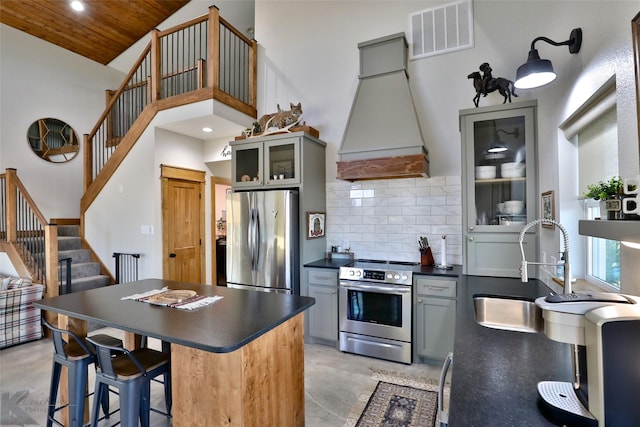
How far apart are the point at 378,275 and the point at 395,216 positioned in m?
A: 0.87

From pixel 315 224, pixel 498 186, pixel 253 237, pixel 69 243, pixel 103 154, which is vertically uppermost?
pixel 103 154

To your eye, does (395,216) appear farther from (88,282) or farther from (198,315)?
(88,282)

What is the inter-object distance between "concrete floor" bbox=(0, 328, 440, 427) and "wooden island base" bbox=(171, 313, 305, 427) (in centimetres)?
63

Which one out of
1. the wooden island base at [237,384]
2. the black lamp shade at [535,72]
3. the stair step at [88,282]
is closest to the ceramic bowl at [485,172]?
the black lamp shade at [535,72]

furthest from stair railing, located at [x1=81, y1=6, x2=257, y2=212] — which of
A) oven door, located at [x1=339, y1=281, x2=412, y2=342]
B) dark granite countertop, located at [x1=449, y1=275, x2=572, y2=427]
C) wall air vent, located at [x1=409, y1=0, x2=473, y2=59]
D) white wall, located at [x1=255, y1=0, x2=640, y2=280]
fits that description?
dark granite countertop, located at [x1=449, y1=275, x2=572, y2=427]

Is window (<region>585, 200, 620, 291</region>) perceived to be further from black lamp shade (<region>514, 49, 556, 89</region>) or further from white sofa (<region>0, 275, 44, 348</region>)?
white sofa (<region>0, 275, 44, 348</region>)

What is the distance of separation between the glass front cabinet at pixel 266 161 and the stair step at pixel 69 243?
300 cm

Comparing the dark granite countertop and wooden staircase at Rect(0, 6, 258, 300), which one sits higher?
wooden staircase at Rect(0, 6, 258, 300)

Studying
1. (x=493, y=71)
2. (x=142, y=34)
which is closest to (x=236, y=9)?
(x=142, y=34)

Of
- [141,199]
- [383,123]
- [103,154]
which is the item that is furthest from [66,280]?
[383,123]

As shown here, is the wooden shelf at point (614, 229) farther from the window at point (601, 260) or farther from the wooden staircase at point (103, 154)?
the wooden staircase at point (103, 154)

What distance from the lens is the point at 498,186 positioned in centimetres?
289

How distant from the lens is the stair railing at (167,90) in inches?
159

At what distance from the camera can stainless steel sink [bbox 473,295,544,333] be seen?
6.55 ft
